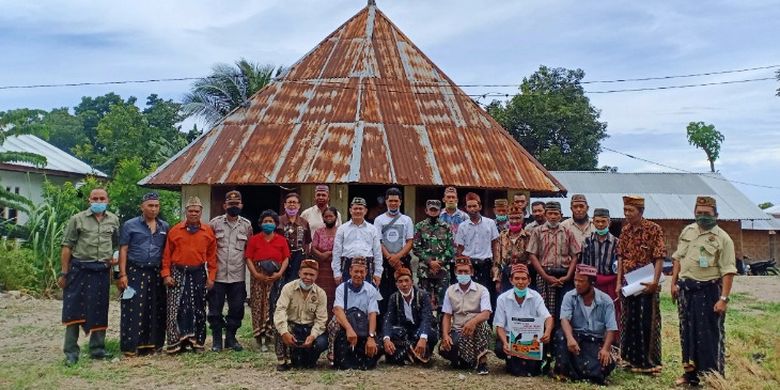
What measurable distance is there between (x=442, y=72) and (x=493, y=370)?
8.02 metres

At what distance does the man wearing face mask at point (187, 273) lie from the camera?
7.42 m

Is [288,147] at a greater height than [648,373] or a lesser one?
greater

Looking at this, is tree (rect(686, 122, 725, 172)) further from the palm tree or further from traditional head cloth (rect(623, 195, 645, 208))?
traditional head cloth (rect(623, 195, 645, 208))

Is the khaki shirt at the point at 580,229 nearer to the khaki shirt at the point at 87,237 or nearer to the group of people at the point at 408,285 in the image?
the group of people at the point at 408,285

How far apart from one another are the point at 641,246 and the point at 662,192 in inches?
892

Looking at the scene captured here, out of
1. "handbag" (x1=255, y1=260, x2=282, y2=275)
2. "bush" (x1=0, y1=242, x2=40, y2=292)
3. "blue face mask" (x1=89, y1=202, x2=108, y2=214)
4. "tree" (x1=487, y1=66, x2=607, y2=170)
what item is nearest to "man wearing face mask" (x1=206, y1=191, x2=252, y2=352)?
"handbag" (x1=255, y1=260, x2=282, y2=275)

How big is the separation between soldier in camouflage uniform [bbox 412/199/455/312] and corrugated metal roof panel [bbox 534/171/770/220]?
19.2m

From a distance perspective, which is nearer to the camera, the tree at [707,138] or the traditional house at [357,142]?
the traditional house at [357,142]

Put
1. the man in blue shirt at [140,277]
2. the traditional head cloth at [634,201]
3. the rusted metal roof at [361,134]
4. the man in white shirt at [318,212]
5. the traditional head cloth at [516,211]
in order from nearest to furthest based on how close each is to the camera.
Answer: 1. the traditional head cloth at [634,201]
2. the man in blue shirt at [140,277]
3. the traditional head cloth at [516,211]
4. the man in white shirt at [318,212]
5. the rusted metal roof at [361,134]

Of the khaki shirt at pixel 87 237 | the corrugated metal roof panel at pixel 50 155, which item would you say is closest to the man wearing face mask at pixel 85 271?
the khaki shirt at pixel 87 237

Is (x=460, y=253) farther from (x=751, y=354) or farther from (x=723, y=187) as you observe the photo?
(x=723, y=187)

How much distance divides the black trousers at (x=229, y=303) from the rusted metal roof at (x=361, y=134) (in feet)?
10.4

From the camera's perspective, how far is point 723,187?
29266 mm

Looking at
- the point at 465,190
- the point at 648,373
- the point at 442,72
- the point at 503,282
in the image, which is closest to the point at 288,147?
the point at 465,190
